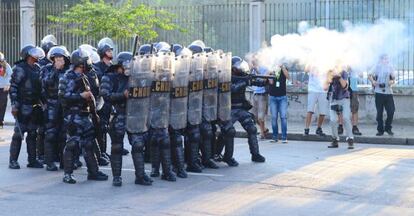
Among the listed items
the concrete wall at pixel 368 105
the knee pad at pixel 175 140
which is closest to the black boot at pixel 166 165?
the knee pad at pixel 175 140

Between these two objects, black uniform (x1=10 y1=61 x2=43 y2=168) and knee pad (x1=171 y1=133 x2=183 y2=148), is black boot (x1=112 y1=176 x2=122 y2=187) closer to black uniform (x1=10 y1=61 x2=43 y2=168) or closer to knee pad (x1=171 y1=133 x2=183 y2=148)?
knee pad (x1=171 y1=133 x2=183 y2=148)

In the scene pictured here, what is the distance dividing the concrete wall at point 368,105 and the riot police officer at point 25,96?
29.0 ft

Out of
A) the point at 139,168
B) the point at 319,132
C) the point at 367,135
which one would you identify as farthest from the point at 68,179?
the point at 367,135

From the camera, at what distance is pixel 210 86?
1148 centimetres

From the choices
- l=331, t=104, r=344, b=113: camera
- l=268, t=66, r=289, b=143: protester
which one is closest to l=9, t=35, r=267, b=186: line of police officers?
l=331, t=104, r=344, b=113: camera

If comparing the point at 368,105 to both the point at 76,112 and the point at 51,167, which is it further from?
the point at 76,112

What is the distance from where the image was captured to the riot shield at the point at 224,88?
38.4 feet

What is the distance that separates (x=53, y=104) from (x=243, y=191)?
3.37 metres

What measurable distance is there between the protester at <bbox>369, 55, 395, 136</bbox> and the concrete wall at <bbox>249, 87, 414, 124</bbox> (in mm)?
1803

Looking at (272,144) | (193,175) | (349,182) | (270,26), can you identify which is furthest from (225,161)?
(270,26)

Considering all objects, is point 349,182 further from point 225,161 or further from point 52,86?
point 52,86

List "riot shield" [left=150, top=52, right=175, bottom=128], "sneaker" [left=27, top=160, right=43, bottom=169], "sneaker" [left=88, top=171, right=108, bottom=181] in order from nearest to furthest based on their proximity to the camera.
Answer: "riot shield" [left=150, top=52, right=175, bottom=128]
"sneaker" [left=88, top=171, right=108, bottom=181]
"sneaker" [left=27, top=160, right=43, bottom=169]

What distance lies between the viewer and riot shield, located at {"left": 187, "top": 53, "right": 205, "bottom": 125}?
36.5 feet

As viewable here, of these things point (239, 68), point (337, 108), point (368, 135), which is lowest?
point (368, 135)
